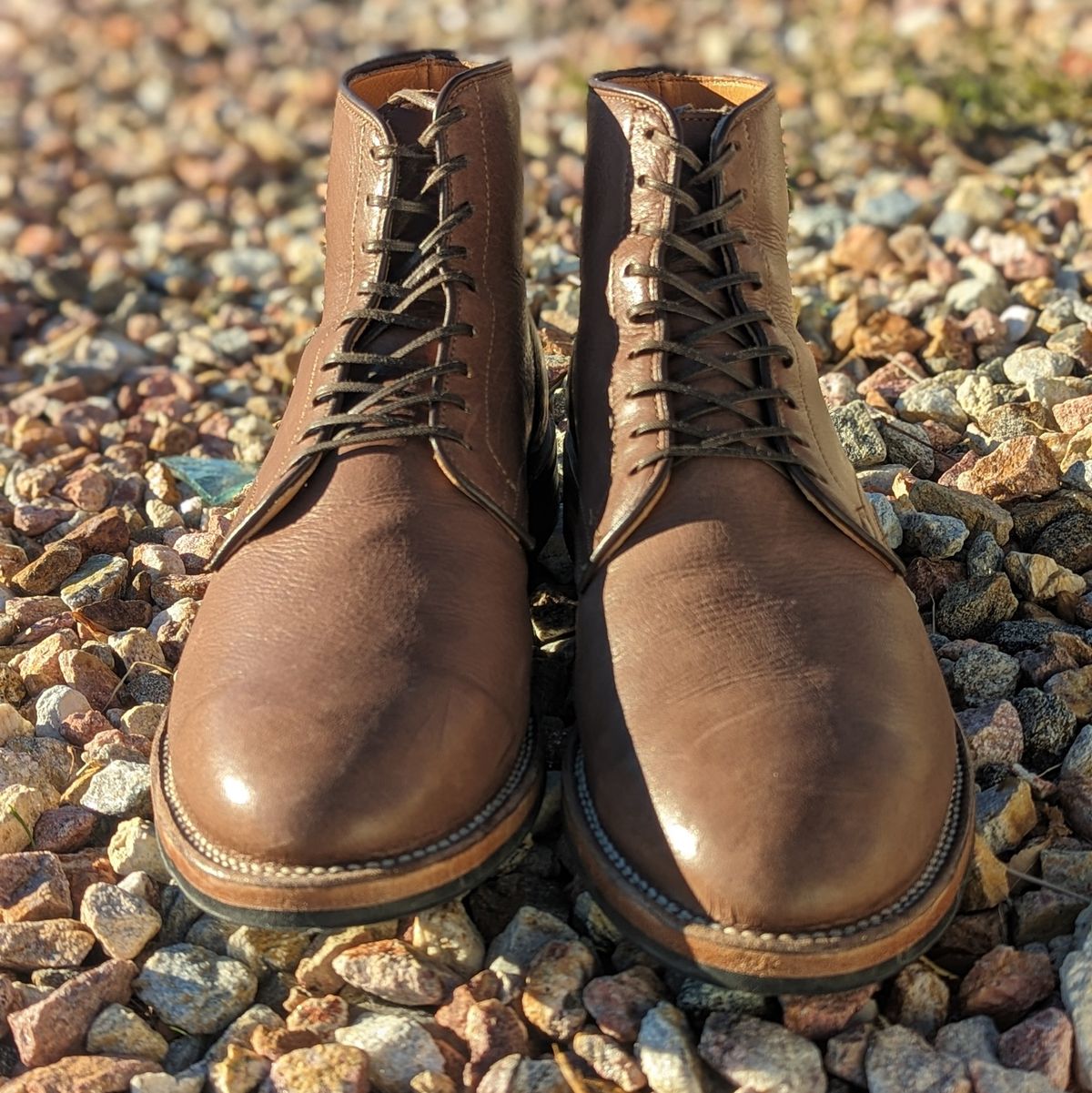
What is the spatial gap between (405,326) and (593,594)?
2.04 ft

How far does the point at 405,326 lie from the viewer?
2426 millimetres

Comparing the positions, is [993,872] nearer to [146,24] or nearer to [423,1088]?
[423,1088]

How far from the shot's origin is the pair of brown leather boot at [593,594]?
1.84m

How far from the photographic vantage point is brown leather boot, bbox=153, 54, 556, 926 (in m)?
1.88

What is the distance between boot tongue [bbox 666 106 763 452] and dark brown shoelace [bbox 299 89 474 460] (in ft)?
1.29

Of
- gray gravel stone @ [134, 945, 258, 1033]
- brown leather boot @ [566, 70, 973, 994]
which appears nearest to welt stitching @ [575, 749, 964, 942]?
brown leather boot @ [566, 70, 973, 994]

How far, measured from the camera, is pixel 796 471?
89.0 inches

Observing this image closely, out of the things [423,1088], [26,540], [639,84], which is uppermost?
[639,84]

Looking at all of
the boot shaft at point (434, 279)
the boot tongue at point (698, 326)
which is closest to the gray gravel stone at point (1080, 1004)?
the boot tongue at point (698, 326)

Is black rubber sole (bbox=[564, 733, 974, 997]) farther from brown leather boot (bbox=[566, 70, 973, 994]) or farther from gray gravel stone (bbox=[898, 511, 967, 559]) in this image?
gray gravel stone (bbox=[898, 511, 967, 559])

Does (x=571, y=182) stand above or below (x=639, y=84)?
below

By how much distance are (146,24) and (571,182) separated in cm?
456

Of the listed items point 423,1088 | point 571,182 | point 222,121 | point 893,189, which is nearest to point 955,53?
point 893,189

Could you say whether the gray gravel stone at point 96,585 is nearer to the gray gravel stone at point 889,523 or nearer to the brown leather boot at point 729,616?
the brown leather boot at point 729,616
